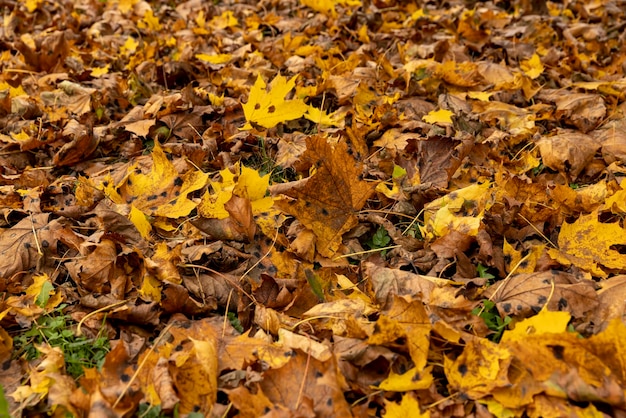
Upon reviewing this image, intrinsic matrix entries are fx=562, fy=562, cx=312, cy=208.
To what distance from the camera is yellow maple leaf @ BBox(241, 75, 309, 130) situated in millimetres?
2357

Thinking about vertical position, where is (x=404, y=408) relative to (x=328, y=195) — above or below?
below

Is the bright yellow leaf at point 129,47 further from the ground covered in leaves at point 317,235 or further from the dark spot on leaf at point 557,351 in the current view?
the dark spot on leaf at point 557,351

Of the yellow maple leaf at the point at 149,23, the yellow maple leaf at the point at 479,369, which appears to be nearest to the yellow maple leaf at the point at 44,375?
the yellow maple leaf at the point at 479,369

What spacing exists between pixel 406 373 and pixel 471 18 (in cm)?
302

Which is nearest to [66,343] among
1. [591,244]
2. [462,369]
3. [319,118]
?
[462,369]

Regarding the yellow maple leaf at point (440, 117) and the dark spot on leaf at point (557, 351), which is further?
the yellow maple leaf at point (440, 117)

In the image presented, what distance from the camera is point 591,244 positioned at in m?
1.77

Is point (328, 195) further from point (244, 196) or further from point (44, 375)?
point (44, 375)

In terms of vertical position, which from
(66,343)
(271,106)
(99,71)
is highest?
(271,106)

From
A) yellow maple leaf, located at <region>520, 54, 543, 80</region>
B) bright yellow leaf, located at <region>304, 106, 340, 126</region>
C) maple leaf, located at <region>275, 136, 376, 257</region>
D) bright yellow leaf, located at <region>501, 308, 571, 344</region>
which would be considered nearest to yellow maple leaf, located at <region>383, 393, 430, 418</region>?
bright yellow leaf, located at <region>501, 308, 571, 344</region>

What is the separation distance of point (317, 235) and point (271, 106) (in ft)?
2.49

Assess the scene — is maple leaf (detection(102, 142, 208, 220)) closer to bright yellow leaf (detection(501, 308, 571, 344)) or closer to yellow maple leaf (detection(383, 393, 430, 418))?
yellow maple leaf (detection(383, 393, 430, 418))

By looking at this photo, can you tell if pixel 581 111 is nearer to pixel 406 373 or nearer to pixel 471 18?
pixel 471 18

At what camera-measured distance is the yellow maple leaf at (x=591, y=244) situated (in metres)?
1.71
